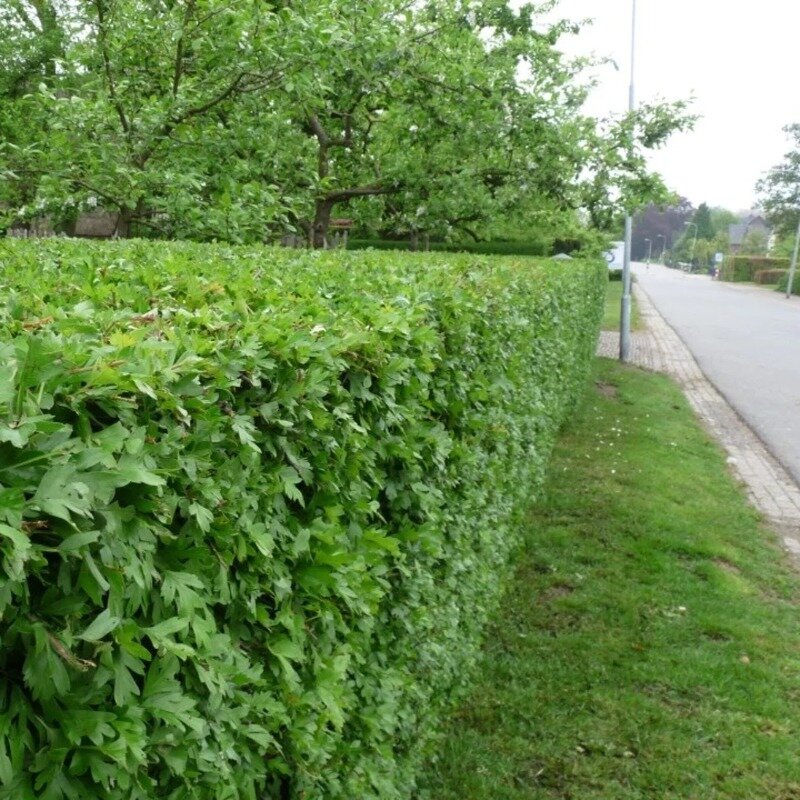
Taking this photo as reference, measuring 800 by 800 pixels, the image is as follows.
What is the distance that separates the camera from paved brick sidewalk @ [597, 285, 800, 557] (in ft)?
27.9

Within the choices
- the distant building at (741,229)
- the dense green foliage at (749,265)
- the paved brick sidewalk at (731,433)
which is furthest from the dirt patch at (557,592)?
the distant building at (741,229)

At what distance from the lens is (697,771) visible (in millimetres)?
4238

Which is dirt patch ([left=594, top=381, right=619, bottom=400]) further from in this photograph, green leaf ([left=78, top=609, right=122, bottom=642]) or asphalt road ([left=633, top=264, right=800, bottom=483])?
green leaf ([left=78, top=609, right=122, bottom=642])

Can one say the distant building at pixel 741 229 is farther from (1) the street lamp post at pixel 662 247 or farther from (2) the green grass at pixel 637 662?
(2) the green grass at pixel 637 662

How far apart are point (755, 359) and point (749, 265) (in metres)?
58.0

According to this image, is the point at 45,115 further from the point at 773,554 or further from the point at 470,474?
the point at 773,554

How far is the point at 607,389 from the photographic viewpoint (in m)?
14.8

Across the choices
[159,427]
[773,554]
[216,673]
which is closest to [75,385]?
[159,427]

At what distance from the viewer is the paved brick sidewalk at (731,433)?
8516 mm

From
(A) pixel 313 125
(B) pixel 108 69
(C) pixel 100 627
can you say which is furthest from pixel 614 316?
(C) pixel 100 627

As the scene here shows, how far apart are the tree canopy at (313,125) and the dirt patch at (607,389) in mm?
2967

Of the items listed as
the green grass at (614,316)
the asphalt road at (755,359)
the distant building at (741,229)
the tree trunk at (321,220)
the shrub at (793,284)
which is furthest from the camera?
the distant building at (741,229)

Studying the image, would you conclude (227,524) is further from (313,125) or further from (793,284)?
(793,284)

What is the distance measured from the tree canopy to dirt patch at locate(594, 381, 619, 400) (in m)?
2.97
